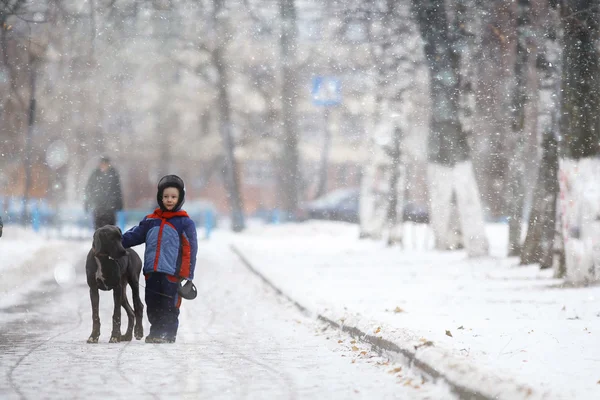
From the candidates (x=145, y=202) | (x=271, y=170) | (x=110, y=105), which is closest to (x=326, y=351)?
(x=110, y=105)

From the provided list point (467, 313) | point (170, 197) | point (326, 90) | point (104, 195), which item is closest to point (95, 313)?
point (170, 197)

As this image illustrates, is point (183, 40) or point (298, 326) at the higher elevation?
point (183, 40)

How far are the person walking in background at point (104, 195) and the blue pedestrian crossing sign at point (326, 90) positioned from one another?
12172 mm

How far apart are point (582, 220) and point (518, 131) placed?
653 cm

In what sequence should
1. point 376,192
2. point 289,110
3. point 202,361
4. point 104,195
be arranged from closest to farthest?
point 202,361 < point 104,195 < point 376,192 < point 289,110

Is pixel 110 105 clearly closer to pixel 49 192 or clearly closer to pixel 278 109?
pixel 49 192

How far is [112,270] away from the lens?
8812 millimetres

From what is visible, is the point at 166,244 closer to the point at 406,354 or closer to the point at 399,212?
the point at 406,354

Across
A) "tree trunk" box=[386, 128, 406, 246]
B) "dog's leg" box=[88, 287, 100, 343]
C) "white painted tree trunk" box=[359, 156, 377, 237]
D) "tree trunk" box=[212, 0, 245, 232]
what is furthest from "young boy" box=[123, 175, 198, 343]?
"tree trunk" box=[212, 0, 245, 232]

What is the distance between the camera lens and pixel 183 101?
60.3 meters

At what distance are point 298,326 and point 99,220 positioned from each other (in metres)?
5.54

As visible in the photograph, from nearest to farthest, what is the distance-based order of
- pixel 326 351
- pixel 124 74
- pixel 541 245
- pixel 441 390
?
pixel 441 390 < pixel 326 351 < pixel 541 245 < pixel 124 74

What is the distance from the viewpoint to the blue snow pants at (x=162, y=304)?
9016 mm

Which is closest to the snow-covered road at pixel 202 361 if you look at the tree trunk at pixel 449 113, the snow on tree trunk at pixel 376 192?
the tree trunk at pixel 449 113
